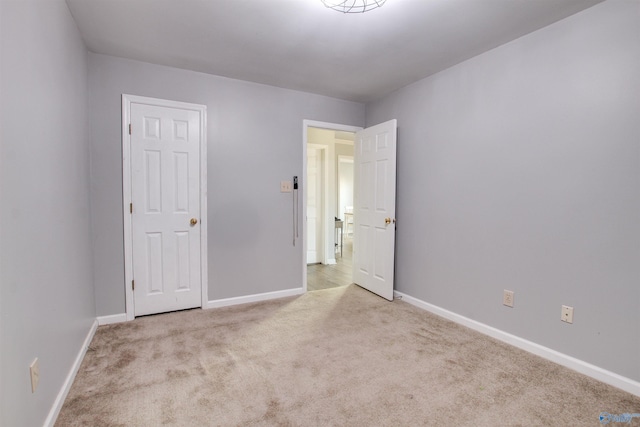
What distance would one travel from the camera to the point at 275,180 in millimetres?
3523

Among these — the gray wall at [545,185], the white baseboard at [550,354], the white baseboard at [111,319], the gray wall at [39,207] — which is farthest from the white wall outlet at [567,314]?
the white baseboard at [111,319]

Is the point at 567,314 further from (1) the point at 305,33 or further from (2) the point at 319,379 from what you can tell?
(1) the point at 305,33

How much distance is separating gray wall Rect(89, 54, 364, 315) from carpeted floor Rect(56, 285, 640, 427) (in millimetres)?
625

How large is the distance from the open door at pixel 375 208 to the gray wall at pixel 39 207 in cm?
278

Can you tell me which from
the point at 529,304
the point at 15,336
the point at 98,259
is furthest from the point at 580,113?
the point at 98,259

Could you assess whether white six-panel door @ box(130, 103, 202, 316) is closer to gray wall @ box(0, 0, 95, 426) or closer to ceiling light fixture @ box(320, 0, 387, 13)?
gray wall @ box(0, 0, 95, 426)

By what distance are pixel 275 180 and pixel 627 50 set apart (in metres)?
2.94

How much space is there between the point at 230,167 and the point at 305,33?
1526 millimetres

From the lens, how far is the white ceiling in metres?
2.00

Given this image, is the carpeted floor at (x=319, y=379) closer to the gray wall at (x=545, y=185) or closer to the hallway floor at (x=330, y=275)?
the gray wall at (x=545, y=185)

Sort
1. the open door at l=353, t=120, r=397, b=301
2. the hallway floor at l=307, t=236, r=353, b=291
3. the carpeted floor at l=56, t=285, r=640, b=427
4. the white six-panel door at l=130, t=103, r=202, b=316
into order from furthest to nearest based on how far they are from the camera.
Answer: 1. the hallway floor at l=307, t=236, r=353, b=291
2. the open door at l=353, t=120, r=397, b=301
3. the white six-panel door at l=130, t=103, r=202, b=316
4. the carpeted floor at l=56, t=285, r=640, b=427

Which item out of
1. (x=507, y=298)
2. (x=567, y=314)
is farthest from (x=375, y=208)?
(x=567, y=314)

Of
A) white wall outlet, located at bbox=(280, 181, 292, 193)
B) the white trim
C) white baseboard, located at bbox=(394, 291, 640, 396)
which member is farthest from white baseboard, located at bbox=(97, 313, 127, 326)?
white baseboard, located at bbox=(394, 291, 640, 396)

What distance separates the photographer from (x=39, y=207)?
1526 mm
